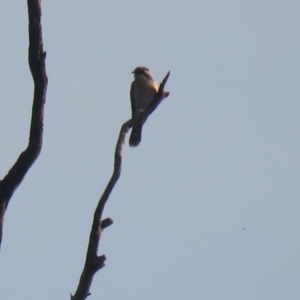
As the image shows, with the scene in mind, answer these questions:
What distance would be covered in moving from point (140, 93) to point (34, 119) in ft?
22.1

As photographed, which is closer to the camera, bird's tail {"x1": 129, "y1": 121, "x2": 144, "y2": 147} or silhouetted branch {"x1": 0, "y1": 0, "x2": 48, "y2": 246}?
silhouetted branch {"x1": 0, "y1": 0, "x2": 48, "y2": 246}

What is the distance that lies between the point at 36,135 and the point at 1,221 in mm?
656

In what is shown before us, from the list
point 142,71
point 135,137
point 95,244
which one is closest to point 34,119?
point 95,244

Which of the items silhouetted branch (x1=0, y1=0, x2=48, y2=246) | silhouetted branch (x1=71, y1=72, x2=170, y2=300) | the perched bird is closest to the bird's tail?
the perched bird

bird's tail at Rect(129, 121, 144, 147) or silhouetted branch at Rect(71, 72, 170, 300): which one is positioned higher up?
bird's tail at Rect(129, 121, 144, 147)

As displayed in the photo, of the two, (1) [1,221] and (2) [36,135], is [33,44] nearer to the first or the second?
(2) [36,135]

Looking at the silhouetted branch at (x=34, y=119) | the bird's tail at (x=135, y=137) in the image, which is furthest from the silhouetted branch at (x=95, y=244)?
the bird's tail at (x=135, y=137)

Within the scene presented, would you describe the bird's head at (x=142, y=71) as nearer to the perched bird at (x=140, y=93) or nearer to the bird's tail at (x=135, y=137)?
the perched bird at (x=140, y=93)

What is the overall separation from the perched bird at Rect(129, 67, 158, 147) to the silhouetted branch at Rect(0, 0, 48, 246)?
6225 millimetres

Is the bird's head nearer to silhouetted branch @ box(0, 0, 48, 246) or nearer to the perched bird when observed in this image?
the perched bird

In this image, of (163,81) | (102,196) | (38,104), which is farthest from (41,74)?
(163,81)

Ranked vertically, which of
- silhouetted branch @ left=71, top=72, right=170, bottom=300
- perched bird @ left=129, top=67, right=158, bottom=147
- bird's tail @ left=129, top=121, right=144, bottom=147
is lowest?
silhouetted branch @ left=71, top=72, right=170, bottom=300

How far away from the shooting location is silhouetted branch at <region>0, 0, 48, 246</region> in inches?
216

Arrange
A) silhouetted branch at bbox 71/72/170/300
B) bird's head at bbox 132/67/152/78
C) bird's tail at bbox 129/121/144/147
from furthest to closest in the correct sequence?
bird's head at bbox 132/67/152/78 → bird's tail at bbox 129/121/144/147 → silhouetted branch at bbox 71/72/170/300
